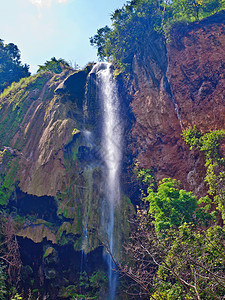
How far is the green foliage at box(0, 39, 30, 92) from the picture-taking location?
21281 millimetres

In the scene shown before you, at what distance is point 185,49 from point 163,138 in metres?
6.25

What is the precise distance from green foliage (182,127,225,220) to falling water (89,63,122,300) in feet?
16.6

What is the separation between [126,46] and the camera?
17.3 meters

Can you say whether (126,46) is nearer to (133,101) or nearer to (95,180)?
(133,101)

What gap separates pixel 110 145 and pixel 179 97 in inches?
219

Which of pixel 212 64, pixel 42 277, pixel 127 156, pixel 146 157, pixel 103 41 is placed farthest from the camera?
pixel 103 41

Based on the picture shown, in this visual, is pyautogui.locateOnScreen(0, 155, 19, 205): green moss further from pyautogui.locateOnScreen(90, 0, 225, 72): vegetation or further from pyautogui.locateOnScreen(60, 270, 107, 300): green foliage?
pyautogui.locateOnScreen(90, 0, 225, 72): vegetation

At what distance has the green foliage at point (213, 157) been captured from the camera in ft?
31.6

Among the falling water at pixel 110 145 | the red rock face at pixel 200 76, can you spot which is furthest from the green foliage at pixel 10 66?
the red rock face at pixel 200 76

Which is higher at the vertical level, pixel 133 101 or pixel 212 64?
pixel 212 64

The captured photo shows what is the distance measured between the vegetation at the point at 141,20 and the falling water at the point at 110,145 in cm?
170

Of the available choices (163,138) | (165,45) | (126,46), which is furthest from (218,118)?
(126,46)

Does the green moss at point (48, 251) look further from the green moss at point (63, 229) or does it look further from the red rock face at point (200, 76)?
the red rock face at point (200, 76)

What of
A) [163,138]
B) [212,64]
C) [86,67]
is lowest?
[163,138]
